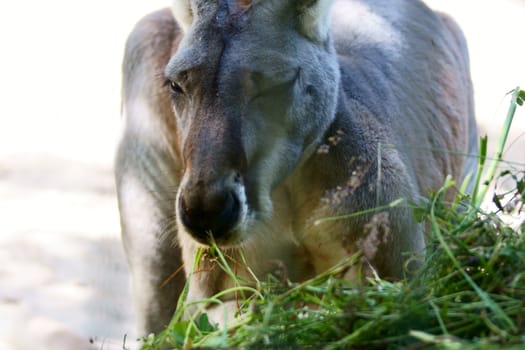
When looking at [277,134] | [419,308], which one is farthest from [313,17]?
[419,308]

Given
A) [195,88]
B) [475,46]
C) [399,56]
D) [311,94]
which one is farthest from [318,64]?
[475,46]

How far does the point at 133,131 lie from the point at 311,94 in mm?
1581

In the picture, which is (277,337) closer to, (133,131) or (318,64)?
(318,64)

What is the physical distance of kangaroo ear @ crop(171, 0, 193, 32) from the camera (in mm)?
3238

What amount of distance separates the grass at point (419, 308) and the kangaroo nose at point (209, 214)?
38 centimetres

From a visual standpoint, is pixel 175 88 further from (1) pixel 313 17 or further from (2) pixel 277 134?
(1) pixel 313 17

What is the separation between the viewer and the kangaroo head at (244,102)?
2639mm

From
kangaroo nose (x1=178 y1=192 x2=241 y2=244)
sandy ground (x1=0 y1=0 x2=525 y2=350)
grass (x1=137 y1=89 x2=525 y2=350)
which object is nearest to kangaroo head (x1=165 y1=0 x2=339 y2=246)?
kangaroo nose (x1=178 y1=192 x2=241 y2=244)

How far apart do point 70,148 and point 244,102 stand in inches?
182

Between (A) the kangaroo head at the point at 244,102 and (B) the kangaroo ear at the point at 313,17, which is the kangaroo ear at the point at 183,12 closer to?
(A) the kangaroo head at the point at 244,102

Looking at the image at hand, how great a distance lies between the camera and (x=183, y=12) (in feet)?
10.7

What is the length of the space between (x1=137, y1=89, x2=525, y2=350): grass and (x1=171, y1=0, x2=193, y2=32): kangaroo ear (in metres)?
1.35

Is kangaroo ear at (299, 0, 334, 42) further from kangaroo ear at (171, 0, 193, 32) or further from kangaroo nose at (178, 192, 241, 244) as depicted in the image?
kangaroo nose at (178, 192, 241, 244)

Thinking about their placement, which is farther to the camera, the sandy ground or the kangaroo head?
the sandy ground
